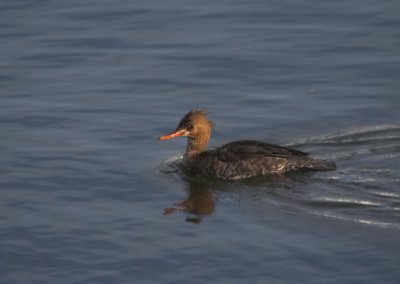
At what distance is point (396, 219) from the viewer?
1147 cm

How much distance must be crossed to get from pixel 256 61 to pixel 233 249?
6565 millimetres

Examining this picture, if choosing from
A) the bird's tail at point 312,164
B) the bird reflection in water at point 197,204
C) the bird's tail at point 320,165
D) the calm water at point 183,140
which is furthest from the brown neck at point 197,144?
the bird's tail at point 320,165

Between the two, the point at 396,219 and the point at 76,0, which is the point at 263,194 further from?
the point at 76,0

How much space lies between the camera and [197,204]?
1263 centimetres

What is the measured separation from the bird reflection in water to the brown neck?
85cm

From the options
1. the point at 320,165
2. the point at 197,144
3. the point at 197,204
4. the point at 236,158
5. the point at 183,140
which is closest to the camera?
the point at 197,204

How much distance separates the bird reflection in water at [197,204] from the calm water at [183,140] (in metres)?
0.04

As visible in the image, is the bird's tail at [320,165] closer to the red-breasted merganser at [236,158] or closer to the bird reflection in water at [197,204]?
the red-breasted merganser at [236,158]

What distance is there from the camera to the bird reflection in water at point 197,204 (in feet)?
40.1

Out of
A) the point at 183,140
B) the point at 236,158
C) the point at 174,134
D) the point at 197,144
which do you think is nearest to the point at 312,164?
the point at 236,158

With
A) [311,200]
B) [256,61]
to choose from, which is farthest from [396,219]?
[256,61]

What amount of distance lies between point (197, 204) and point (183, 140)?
8.79 ft

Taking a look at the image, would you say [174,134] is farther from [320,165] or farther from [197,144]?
[320,165]

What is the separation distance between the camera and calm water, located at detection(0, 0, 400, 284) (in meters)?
10.8
